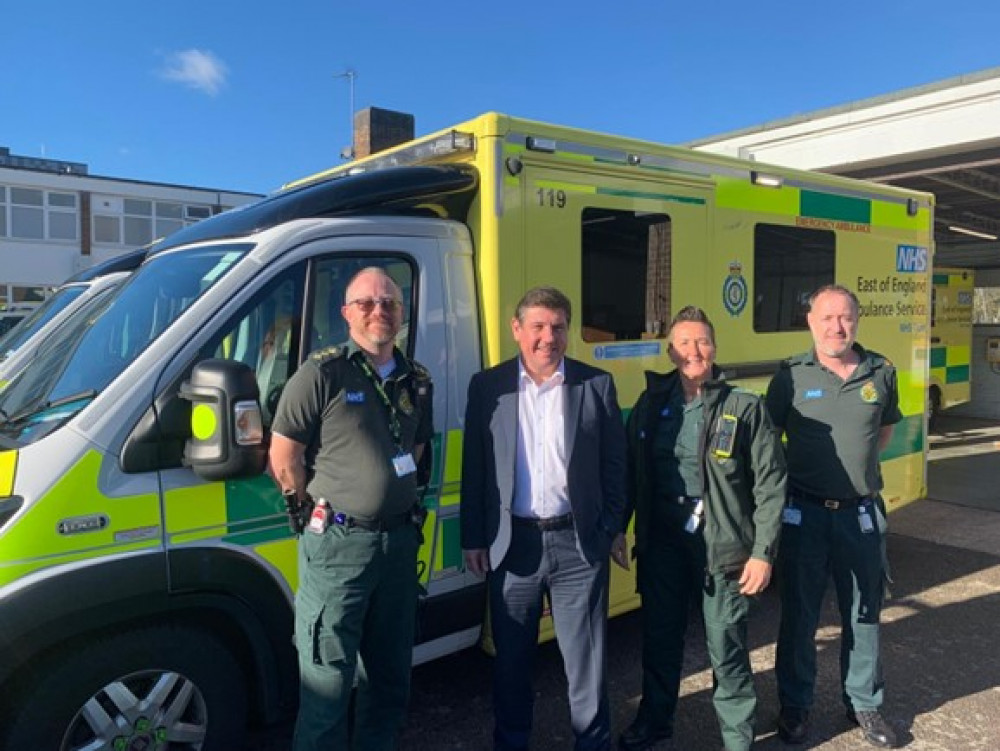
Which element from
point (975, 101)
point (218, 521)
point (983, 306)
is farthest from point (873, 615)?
point (983, 306)

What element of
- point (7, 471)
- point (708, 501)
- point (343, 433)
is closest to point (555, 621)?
point (708, 501)

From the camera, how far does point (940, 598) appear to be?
16.6ft

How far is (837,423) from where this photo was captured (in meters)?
3.28

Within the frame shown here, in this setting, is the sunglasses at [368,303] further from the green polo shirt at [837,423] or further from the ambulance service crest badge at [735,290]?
the ambulance service crest badge at [735,290]

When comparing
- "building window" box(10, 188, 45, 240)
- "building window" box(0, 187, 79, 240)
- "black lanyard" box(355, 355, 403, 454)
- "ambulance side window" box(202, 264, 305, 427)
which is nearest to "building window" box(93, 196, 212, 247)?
"building window" box(0, 187, 79, 240)

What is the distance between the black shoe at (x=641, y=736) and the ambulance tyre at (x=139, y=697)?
4.92 ft

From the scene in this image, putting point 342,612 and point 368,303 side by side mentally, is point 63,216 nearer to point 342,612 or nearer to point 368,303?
point 368,303

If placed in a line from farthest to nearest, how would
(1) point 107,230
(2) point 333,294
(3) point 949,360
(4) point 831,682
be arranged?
(1) point 107,230
(3) point 949,360
(4) point 831,682
(2) point 333,294

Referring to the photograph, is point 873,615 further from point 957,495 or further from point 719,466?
point 957,495

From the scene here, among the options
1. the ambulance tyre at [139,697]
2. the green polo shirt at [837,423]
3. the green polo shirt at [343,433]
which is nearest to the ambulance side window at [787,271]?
the green polo shirt at [837,423]

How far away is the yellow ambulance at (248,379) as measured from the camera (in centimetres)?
245

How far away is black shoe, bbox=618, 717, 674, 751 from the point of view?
10.6 feet

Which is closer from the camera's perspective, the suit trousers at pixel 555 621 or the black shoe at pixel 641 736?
the suit trousers at pixel 555 621

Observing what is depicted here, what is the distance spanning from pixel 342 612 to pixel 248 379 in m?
0.79
